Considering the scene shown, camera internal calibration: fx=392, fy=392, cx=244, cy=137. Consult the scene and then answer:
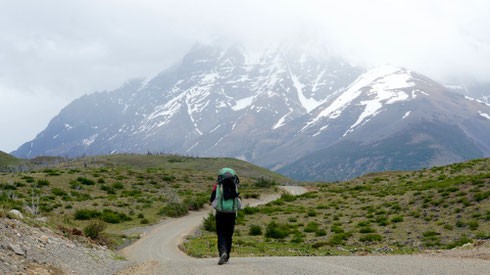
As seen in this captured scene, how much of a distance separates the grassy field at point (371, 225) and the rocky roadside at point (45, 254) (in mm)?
5452

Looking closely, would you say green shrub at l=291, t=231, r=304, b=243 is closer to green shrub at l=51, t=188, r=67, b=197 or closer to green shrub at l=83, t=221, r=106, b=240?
green shrub at l=83, t=221, r=106, b=240

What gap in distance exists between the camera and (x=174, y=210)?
1551 inches

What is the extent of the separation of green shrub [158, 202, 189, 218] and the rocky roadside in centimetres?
2535

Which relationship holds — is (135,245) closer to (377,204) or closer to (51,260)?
(51,260)

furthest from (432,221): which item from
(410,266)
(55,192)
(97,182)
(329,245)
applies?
(97,182)

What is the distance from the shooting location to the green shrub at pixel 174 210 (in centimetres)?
3881

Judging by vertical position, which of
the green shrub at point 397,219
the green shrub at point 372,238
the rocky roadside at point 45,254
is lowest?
the green shrub at point 372,238

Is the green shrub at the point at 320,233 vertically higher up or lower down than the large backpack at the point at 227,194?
lower down

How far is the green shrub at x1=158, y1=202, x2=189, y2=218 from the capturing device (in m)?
38.8

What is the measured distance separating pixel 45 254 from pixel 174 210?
29.9 meters

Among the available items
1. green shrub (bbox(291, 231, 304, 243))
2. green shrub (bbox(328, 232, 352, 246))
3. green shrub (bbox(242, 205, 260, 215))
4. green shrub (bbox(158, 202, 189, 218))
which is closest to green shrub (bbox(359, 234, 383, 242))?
green shrub (bbox(328, 232, 352, 246))

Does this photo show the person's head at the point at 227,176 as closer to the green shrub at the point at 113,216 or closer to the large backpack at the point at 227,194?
the large backpack at the point at 227,194

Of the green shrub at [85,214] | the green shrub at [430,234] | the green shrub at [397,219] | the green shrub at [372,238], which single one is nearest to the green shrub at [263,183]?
the green shrub at [85,214]

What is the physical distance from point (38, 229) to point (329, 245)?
46.7 feet
